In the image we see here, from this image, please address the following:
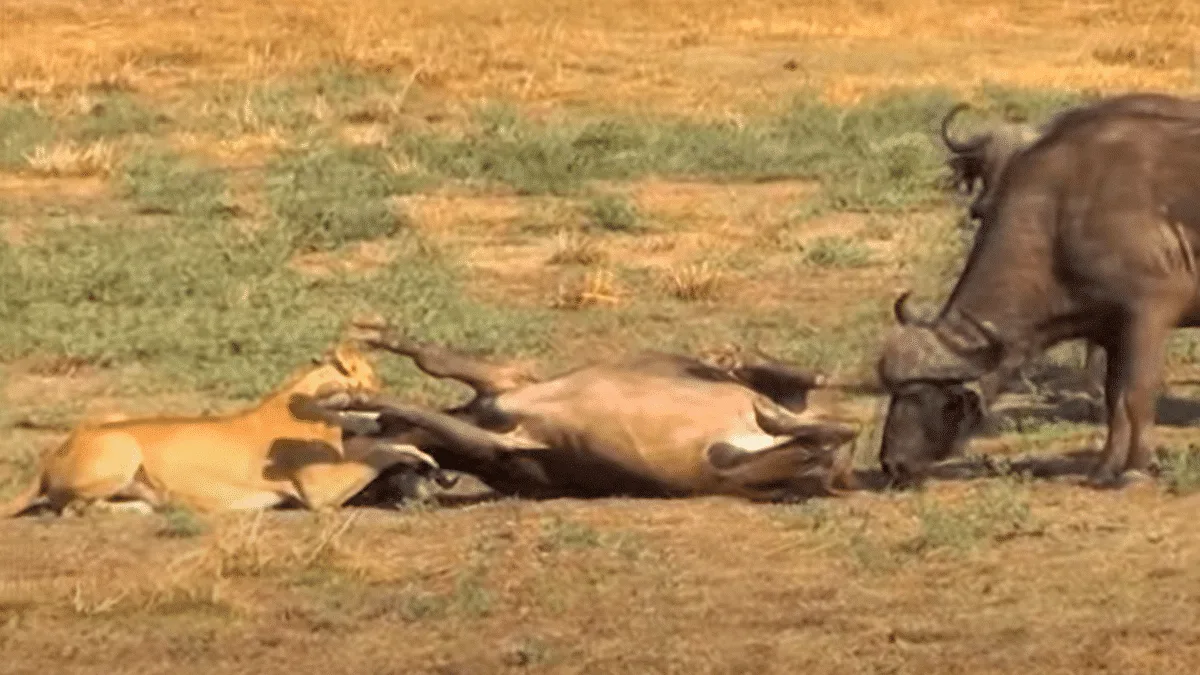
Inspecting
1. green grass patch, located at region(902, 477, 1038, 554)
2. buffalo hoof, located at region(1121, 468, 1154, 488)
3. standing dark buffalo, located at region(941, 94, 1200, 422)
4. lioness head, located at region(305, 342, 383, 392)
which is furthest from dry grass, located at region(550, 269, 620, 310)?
green grass patch, located at region(902, 477, 1038, 554)

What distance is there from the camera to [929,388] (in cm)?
1008

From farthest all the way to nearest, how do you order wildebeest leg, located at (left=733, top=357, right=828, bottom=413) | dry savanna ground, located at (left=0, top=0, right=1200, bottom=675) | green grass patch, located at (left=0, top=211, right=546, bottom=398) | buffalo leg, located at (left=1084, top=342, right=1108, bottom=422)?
green grass patch, located at (left=0, top=211, right=546, bottom=398) < buffalo leg, located at (left=1084, top=342, right=1108, bottom=422) < wildebeest leg, located at (left=733, top=357, right=828, bottom=413) < dry savanna ground, located at (left=0, top=0, right=1200, bottom=675)

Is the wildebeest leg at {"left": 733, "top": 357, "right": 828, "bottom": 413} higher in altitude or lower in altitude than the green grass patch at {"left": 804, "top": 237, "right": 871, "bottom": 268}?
higher

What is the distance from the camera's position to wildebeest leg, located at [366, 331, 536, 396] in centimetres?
983

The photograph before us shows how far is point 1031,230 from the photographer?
1005 centimetres

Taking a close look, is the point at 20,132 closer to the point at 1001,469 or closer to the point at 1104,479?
the point at 1001,469

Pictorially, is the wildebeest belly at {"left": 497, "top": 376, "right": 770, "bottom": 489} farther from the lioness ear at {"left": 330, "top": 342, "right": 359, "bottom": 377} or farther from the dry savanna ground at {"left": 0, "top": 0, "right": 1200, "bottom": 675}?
the lioness ear at {"left": 330, "top": 342, "right": 359, "bottom": 377}

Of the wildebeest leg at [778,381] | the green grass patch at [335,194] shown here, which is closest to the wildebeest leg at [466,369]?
the wildebeest leg at [778,381]

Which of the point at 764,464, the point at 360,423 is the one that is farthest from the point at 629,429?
the point at 360,423

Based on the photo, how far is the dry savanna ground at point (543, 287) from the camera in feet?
26.5

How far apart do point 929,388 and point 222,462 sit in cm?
223

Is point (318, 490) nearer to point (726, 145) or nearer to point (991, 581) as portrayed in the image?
point (991, 581)

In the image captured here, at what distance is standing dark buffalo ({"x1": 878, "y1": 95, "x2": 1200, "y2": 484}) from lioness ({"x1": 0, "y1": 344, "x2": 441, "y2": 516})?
163cm

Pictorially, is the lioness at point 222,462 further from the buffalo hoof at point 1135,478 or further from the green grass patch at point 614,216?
the green grass patch at point 614,216
